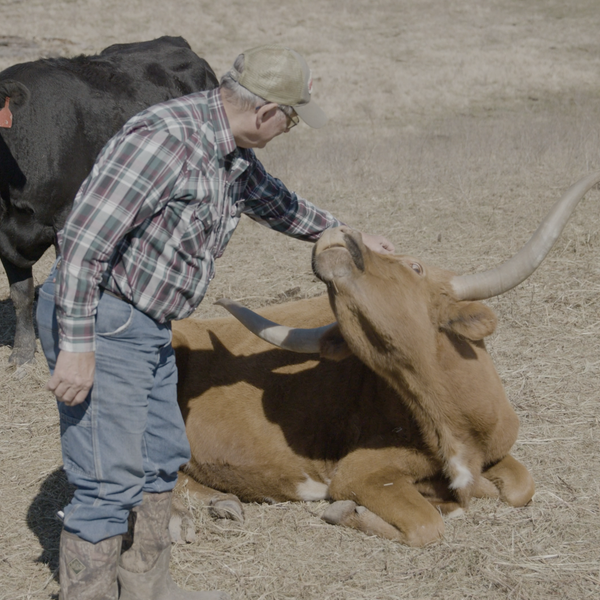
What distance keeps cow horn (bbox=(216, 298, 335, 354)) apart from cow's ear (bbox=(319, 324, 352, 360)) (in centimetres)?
4

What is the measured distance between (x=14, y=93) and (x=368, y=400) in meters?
3.95

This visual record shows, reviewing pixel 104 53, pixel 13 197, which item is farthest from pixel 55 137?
pixel 104 53

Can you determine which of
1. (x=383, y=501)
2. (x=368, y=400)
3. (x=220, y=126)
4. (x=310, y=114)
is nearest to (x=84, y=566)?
(x=383, y=501)

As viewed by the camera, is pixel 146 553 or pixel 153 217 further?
pixel 146 553

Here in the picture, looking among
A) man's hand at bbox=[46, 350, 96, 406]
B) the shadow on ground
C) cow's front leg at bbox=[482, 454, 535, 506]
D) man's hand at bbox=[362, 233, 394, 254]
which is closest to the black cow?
the shadow on ground

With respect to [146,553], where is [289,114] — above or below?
above

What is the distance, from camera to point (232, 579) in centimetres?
367

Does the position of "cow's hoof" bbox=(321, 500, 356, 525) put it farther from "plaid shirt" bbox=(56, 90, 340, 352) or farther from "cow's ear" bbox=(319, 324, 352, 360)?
"plaid shirt" bbox=(56, 90, 340, 352)

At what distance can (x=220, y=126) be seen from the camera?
9.68ft

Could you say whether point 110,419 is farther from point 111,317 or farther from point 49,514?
point 49,514

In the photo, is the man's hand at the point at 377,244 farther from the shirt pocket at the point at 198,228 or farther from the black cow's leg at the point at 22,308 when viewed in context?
the black cow's leg at the point at 22,308

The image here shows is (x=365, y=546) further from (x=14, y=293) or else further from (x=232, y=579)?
(x=14, y=293)

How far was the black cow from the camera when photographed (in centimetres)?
622

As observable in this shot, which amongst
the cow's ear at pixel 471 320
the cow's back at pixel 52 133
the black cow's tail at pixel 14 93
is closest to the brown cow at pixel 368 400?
the cow's ear at pixel 471 320
